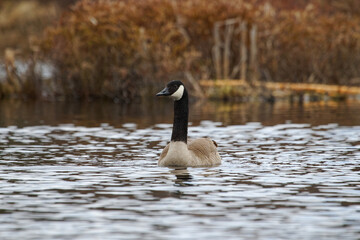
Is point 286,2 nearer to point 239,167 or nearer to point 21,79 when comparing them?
point 21,79

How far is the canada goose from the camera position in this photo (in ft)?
57.2

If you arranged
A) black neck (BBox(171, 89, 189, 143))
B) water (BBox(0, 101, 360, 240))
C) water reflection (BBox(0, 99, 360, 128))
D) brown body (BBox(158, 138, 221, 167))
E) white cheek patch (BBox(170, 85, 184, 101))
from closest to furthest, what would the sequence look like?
1. water (BBox(0, 101, 360, 240))
2. brown body (BBox(158, 138, 221, 167))
3. black neck (BBox(171, 89, 189, 143))
4. white cheek patch (BBox(170, 85, 184, 101))
5. water reflection (BBox(0, 99, 360, 128))

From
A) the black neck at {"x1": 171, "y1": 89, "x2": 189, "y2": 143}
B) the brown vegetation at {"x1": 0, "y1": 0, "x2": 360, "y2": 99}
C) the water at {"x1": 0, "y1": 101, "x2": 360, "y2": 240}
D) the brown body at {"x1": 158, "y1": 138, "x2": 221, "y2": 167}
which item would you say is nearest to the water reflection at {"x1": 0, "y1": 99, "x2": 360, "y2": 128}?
the water at {"x1": 0, "y1": 101, "x2": 360, "y2": 240}

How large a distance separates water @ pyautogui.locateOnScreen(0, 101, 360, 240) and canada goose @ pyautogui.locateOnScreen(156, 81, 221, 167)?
319 mm

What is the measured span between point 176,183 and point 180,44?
25544 millimetres

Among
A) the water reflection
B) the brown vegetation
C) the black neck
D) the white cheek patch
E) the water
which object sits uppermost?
the brown vegetation

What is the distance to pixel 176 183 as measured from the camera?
15.5 metres

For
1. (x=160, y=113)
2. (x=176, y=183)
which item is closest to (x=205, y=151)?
(x=176, y=183)

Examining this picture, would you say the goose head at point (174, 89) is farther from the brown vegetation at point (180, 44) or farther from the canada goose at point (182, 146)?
the brown vegetation at point (180, 44)

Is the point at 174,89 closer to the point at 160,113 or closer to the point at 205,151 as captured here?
the point at 205,151

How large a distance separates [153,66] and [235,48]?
15.5ft

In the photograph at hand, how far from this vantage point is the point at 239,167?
58.3 ft

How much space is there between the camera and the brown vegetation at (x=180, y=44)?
1567 inches

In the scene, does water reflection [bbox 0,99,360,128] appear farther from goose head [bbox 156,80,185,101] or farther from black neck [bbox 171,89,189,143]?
goose head [bbox 156,80,185,101]
